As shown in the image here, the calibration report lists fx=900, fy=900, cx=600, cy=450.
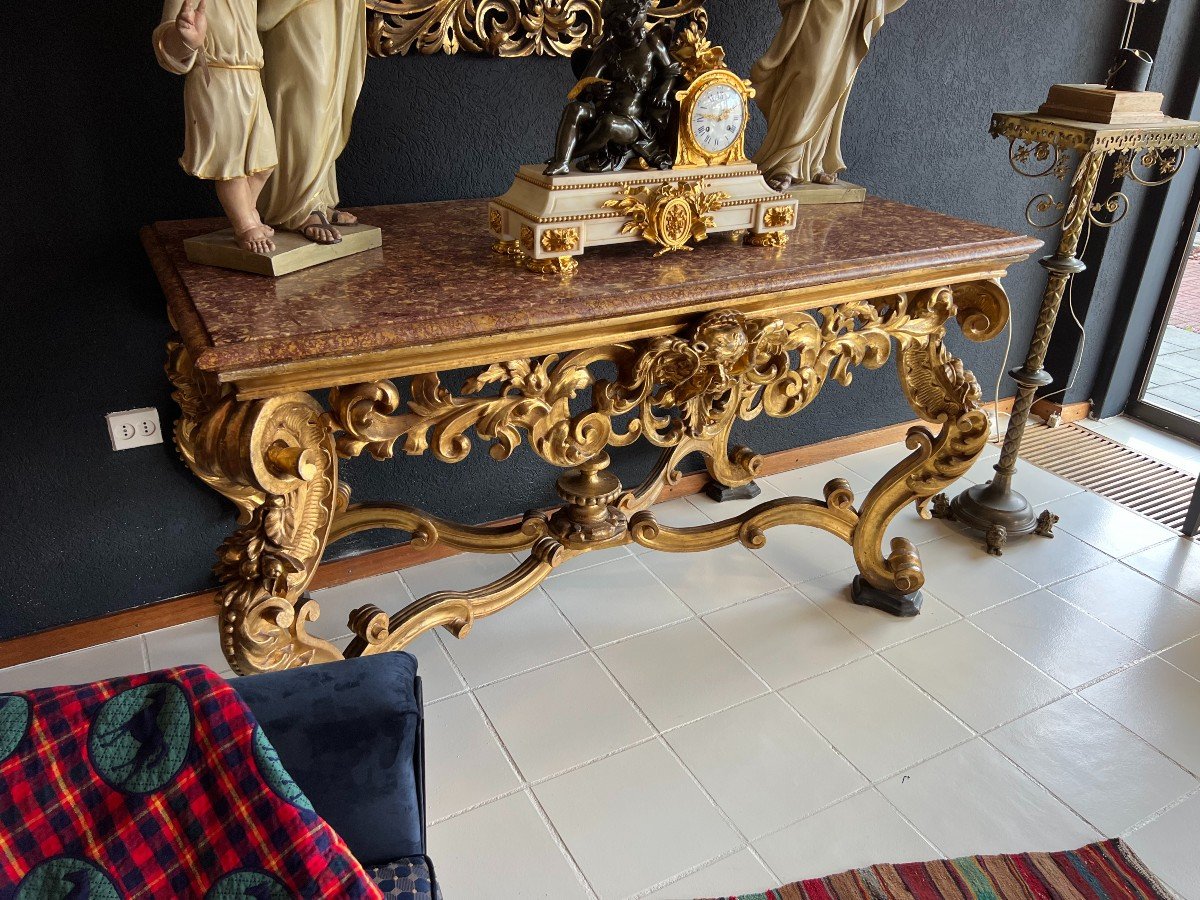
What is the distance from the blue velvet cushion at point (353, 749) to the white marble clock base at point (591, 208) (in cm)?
85

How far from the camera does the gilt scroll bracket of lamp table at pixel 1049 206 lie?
233 centimetres

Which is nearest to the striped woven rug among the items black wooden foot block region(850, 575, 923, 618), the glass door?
black wooden foot block region(850, 575, 923, 618)

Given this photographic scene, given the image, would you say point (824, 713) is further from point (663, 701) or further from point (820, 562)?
point (820, 562)

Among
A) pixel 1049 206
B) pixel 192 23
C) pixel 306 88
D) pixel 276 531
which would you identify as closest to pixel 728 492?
pixel 1049 206

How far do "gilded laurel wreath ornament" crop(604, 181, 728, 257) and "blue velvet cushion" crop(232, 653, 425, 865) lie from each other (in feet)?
3.25

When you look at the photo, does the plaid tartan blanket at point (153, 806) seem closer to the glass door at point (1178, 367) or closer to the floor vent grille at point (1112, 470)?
the floor vent grille at point (1112, 470)

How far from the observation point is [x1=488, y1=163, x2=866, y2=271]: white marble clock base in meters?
1.64

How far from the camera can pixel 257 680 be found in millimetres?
1210

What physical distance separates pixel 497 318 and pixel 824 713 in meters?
1.23

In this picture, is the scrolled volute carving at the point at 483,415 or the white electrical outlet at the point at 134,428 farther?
the white electrical outlet at the point at 134,428

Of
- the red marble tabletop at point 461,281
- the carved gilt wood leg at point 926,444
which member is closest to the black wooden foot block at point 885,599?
the carved gilt wood leg at point 926,444

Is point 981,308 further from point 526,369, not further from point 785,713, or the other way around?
point 526,369

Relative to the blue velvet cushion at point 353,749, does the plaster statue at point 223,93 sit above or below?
above

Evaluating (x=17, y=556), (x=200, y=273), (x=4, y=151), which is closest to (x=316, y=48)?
(x=200, y=273)
